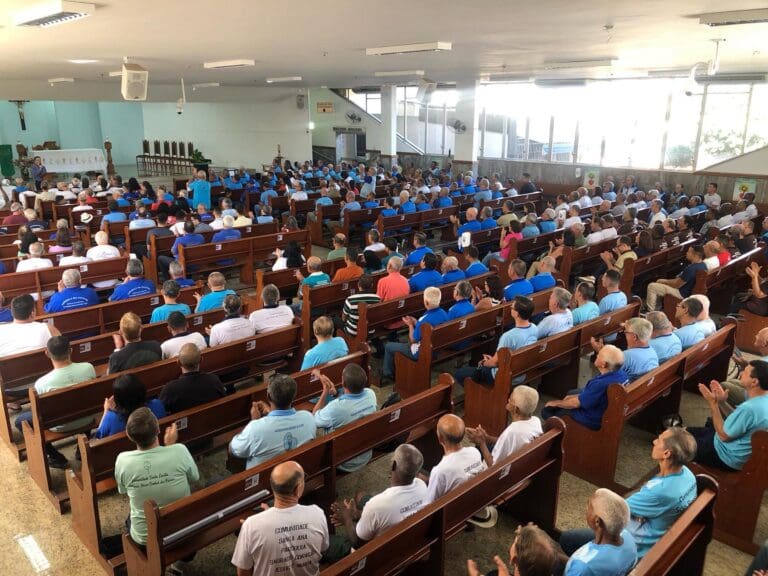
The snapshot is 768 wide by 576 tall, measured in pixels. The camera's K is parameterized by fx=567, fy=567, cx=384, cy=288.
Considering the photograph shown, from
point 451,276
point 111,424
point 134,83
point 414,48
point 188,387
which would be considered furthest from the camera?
point 134,83

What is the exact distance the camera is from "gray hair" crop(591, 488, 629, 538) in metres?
2.26

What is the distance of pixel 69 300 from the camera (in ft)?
18.5

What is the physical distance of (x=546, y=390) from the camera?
5352mm

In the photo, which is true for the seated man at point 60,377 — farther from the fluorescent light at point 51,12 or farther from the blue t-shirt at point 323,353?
the fluorescent light at point 51,12

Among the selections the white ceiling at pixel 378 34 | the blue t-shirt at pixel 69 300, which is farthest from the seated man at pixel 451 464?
the blue t-shirt at pixel 69 300

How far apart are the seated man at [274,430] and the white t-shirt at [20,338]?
233 centimetres

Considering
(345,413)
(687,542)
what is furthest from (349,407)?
(687,542)

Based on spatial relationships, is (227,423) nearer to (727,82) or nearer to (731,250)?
(731,250)

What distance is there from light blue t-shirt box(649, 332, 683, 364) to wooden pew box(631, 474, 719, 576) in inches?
65.1

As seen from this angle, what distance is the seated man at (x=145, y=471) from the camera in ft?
9.33

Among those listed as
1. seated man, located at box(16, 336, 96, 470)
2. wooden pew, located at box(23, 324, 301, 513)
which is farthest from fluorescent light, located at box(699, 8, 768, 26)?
seated man, located at box(16, 336, 96, 470)

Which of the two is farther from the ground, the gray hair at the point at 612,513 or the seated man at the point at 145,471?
the gray hair at the point at 612,513

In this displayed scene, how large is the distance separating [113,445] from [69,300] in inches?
117

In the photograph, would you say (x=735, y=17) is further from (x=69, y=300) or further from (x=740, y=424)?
(x=69, y=300)
